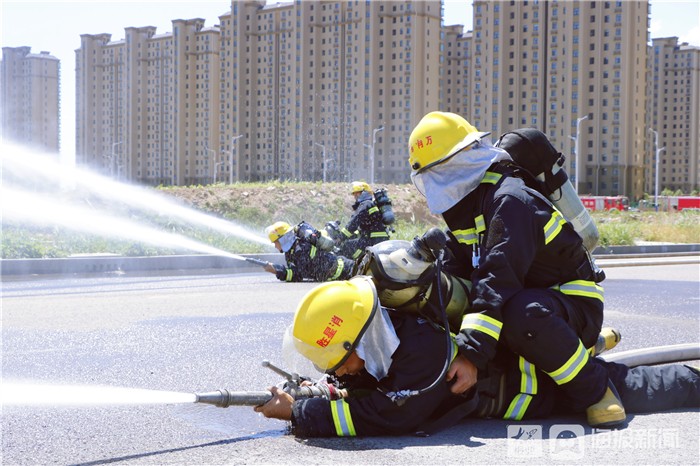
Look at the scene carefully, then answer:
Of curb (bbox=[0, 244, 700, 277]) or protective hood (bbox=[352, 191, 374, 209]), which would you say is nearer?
protective hood (bbox=[352, 191, 374, 209])

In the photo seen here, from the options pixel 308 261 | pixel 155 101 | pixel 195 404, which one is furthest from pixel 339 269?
pixel 155 101

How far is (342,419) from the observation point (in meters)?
4.12

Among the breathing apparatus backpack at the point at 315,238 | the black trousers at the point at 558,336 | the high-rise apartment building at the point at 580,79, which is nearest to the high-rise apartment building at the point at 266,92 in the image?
the high-rise apartment building at the point at 580,79

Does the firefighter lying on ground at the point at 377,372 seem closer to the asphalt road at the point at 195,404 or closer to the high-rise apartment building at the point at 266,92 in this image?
the asphalt road at the point at 195,404

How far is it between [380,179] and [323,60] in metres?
19.3

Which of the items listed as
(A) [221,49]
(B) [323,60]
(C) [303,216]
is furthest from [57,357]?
(A) [221,49]

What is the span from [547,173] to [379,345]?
1348 millimetres

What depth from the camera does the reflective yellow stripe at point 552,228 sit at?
13.9 feet

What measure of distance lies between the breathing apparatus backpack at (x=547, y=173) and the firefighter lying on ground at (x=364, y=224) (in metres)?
7.57

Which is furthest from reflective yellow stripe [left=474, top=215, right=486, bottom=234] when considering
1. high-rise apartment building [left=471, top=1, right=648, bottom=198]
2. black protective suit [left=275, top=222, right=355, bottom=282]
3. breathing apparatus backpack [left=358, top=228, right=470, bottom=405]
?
high-rise apartment building [left=471, top=1, right=648, bottom=198]

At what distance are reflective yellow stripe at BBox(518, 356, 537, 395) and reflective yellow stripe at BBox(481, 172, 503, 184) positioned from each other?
0.89 metres

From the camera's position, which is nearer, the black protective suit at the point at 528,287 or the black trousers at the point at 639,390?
the black protective suit at the point at 528,287

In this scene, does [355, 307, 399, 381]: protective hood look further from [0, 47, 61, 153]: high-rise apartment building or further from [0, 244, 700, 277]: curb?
[0, 47, 61, 153]: high-rise apartment building

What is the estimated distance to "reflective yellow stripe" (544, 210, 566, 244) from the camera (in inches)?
166
